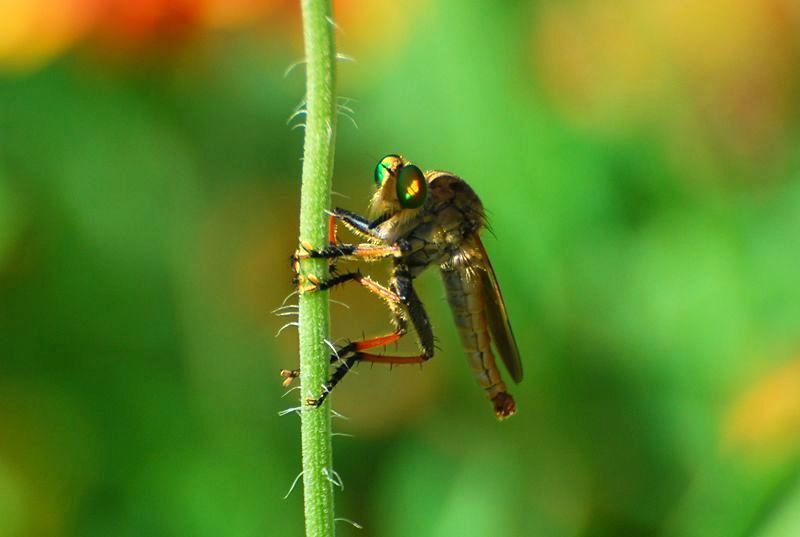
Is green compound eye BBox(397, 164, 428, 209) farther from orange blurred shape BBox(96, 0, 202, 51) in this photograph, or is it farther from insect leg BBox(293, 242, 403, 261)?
orange blurred shape BBox(96, 0, 202, 51)

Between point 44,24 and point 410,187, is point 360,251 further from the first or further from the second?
point 44,24

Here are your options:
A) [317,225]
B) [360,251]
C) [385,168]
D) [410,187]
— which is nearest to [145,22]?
[385,168]

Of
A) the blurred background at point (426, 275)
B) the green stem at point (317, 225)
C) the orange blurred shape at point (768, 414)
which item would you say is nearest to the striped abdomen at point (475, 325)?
the blurred background at point (426, 275)

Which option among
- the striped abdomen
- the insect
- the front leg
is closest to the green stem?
the front leg

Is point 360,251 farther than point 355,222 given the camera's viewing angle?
No

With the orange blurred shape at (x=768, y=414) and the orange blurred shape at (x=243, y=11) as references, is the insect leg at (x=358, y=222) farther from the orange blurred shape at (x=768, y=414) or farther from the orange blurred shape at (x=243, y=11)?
the orange blurred shape at (x=768, y=414)

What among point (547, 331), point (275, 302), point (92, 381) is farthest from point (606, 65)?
point (92, 381)
